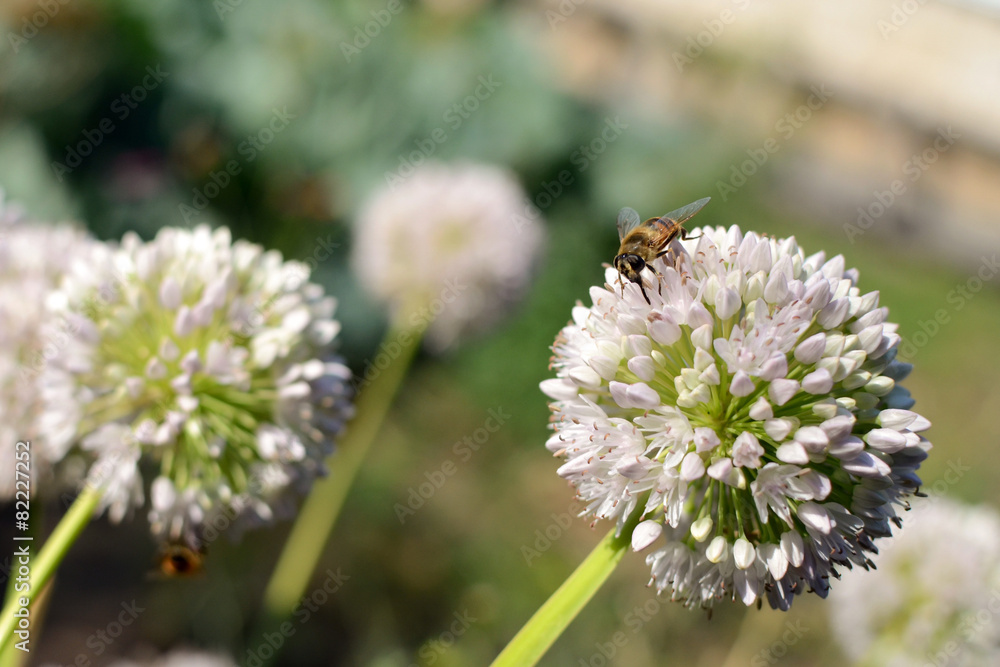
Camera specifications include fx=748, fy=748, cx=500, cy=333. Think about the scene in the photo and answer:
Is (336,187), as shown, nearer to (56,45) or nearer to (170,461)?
(56,45)

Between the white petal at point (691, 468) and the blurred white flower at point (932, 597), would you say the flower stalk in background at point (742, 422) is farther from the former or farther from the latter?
the blurred white flower at point (932, 597)

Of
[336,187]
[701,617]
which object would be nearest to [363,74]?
[336,187]

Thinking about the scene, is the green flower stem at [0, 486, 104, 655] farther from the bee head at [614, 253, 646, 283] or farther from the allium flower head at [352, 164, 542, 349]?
the allium flower head at [352, 164, 542, 349]

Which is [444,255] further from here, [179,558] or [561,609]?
[561,609]

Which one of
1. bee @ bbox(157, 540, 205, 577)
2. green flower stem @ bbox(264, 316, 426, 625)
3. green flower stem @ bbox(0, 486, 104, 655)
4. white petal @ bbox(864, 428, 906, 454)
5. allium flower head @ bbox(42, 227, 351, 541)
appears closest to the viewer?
green flower stem @ bbox(0, 486, 104, 655)

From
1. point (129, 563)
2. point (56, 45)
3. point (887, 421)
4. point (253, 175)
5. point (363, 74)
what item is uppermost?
point (887, 421)

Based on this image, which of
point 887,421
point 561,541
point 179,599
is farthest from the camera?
point 561,541

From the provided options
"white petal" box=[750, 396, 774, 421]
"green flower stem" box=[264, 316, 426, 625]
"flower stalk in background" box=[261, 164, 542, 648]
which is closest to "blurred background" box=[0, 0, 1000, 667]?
"green flower stem" box=[264, 316, 426, 625]
